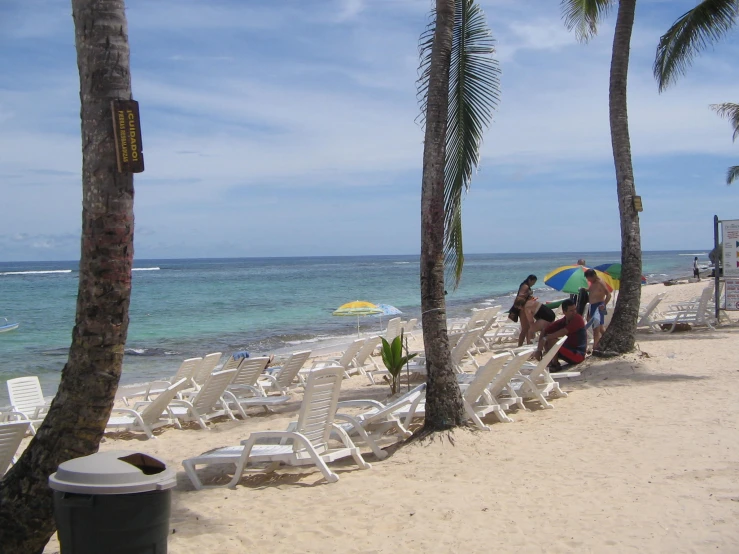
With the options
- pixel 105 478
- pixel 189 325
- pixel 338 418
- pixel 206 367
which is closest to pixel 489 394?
pixel 338 418

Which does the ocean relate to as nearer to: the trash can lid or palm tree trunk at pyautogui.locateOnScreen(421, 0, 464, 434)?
palm tree trunk at pyautogui.locateOnScreen(421, 0, 464, 434)

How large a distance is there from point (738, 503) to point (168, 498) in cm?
350

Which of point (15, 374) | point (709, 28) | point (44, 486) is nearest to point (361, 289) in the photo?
point (15, 374)

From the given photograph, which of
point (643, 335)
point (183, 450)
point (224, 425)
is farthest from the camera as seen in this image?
point (643, 335)

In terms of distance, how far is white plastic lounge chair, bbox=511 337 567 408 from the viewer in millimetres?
8227

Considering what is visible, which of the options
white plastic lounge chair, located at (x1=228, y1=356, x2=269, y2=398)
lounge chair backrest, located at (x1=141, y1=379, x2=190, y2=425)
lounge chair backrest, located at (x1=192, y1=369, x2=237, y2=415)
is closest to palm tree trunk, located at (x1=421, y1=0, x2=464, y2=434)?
lounge chair backrest, located at (x1=192, y1=369, x2=237, y2=415)

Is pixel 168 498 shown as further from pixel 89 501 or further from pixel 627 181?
pixel 627 181

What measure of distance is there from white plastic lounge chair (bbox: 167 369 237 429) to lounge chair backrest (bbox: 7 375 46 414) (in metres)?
1.65

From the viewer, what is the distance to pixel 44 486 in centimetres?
382

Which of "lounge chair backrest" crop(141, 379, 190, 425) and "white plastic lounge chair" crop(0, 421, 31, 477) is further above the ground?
"white plastic lounge chair" crop(0, 421, 31, 477)

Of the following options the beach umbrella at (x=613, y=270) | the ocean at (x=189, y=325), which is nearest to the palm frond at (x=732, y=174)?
the ocean at (x=189, y=325)

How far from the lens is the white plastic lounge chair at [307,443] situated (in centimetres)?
566

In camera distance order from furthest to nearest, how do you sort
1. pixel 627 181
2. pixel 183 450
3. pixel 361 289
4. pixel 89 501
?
pixel 361 289 < pixel 627 181 < pixel 183 450 < pixel 89 501

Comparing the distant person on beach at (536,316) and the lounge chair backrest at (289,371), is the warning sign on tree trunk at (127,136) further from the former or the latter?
the distant person on beach at (536,316)
